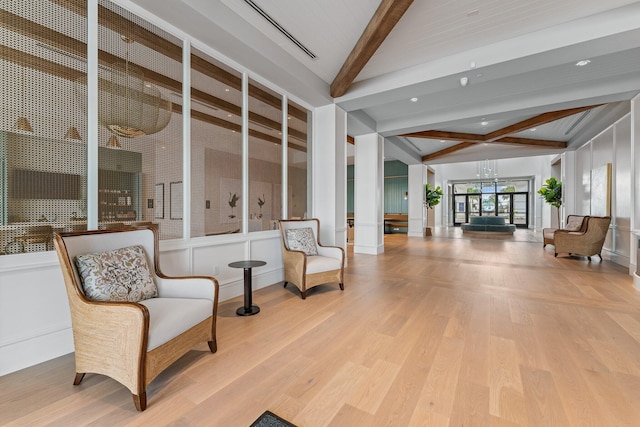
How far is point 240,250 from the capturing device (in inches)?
143

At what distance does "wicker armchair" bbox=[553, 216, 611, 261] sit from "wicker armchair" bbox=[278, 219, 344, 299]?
18.0ft

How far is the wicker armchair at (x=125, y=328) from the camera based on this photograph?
1522 millimetres

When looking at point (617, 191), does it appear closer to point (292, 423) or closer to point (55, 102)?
point (292, 423)

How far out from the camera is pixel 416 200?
35.3ft

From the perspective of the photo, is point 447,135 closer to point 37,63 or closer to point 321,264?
point 321,264

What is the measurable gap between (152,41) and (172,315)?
267 cm

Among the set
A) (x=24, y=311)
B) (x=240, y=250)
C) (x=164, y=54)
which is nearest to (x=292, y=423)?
Result: (x=24, y=311)

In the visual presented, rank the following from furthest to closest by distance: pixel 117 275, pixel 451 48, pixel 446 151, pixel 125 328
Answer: pixel 446 151, pixel 451 48, pixel 117 275, pixel 125 328

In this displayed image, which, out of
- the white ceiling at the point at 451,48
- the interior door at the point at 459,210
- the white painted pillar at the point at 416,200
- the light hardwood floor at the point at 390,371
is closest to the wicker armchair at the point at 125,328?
the light hardwood floor at the point at 390,371

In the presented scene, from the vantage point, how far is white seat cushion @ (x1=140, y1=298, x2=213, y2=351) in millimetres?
1634

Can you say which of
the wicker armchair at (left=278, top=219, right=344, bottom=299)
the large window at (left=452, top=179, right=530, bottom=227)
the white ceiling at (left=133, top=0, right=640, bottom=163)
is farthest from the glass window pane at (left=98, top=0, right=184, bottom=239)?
the large window at (left=452, top=179, right=530, bottom=227)

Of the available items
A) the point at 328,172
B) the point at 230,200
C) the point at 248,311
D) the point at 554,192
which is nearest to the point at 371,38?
the point at 328,172

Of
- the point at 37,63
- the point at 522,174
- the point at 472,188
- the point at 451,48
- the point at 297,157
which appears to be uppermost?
the point at 451,48

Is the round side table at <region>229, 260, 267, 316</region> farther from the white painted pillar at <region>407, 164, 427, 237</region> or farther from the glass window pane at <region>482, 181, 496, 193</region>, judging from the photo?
the glass window pane at <region>482, 181, 496, 193</region>
